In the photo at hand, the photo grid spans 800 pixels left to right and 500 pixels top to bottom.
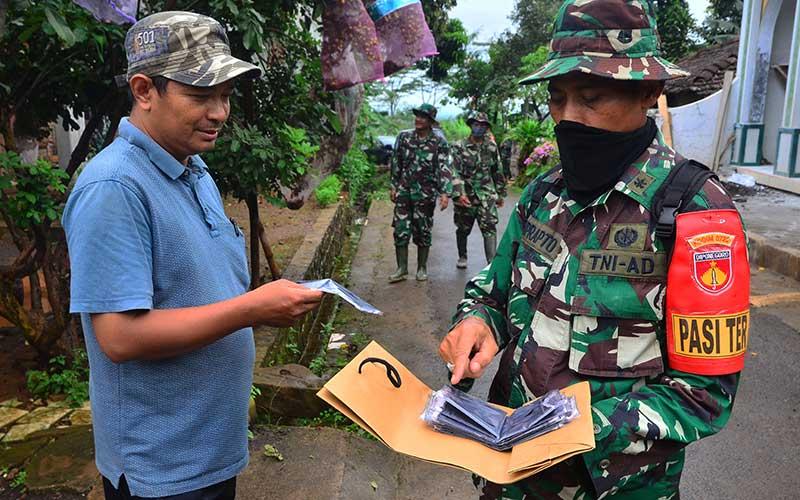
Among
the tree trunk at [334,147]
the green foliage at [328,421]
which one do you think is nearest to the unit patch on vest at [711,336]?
the green foliage at [328,421]

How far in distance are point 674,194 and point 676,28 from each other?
22.1 m

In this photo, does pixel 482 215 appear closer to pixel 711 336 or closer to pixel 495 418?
pixel 495 418

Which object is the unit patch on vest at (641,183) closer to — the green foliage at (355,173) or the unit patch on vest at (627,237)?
the unit patch on vest at (627,237)

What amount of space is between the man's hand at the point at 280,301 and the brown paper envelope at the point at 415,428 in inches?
7.3

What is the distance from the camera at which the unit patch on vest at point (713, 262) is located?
1316 mm

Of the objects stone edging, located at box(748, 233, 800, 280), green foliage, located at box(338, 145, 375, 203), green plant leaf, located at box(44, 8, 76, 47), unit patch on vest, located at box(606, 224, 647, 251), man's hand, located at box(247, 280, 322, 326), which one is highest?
green plant leaf, located at box(44, 8, 76, 47)

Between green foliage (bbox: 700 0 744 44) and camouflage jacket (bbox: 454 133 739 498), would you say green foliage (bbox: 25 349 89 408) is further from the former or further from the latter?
green foliage (bbox: 700 0 744 44)

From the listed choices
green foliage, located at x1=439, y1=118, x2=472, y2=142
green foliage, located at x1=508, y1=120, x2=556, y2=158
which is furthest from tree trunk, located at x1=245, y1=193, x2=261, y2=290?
green foliage, located at x1=439, y1=118, x2=472, y2=142

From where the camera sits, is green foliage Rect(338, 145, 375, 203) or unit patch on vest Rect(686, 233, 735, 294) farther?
green foliage Rect(338, 145, 375, 203)

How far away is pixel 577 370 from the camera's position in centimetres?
148

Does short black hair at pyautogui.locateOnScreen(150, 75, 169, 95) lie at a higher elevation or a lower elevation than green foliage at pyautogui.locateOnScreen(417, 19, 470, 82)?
higher

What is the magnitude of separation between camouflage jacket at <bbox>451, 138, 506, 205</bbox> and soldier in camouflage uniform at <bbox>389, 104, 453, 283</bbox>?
0.24 m

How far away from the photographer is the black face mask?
1470 millimetres

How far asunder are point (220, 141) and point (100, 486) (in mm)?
2093
